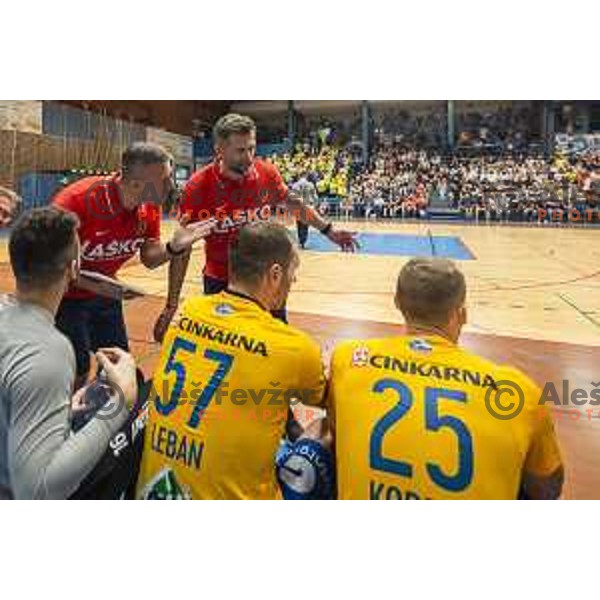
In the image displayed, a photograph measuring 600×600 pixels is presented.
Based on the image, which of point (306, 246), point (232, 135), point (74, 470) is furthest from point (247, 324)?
point (306, 246)

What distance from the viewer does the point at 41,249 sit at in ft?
5.71

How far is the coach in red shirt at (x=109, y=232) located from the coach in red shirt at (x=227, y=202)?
0.28m

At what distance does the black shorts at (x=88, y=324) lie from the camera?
303cm

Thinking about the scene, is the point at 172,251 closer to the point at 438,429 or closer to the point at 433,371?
the point at 433,371

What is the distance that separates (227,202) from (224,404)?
6.58 feet

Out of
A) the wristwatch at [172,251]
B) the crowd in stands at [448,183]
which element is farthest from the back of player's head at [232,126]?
the crowd in stands at [448,183]

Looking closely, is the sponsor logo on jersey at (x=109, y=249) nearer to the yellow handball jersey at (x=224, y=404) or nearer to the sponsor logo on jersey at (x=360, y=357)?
the yellow handball jersey at (x=224, y=404)

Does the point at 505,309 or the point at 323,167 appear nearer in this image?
the point at 505,309

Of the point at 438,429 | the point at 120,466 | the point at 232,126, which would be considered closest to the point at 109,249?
the point at 232,126

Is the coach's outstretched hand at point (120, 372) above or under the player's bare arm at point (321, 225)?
under

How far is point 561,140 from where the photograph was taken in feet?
26.9

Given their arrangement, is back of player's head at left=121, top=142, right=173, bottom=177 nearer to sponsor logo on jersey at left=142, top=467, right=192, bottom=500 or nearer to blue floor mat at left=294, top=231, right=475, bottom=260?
sponsor logo on jersey at left=142, top=467, right=192, bottom=500

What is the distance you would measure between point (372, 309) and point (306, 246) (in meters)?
6.14

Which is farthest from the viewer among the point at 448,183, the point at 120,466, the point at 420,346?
the point at 448,183
